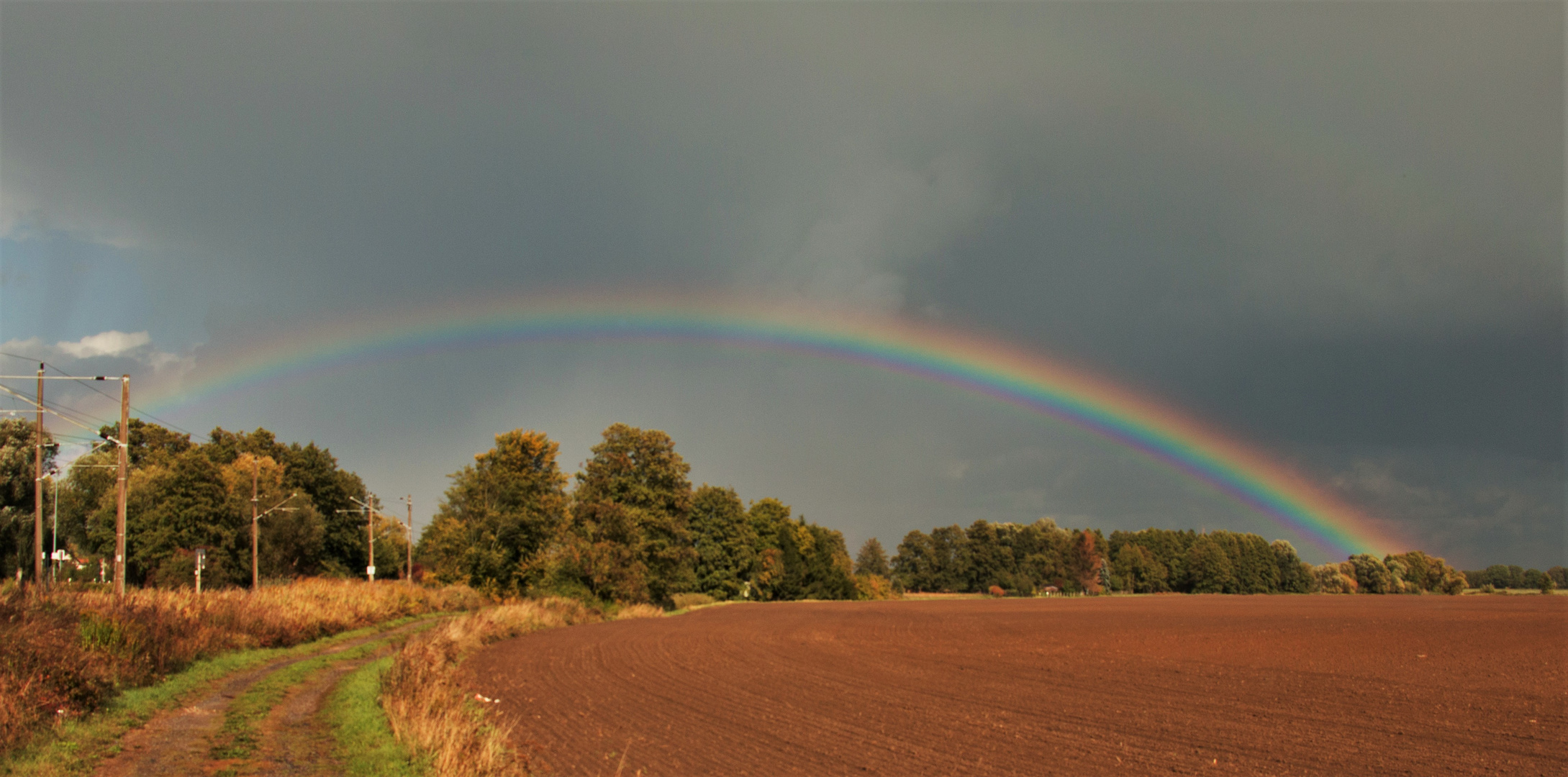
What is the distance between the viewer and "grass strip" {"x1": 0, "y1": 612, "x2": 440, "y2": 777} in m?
9.99

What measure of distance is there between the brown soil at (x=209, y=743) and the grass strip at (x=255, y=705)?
139 millimetres

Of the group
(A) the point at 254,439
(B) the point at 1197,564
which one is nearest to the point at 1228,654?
(A) the point at 254,439

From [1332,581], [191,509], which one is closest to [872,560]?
[1332,581]

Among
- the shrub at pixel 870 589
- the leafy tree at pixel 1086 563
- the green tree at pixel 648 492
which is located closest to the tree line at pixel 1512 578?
the leafy tree at pixel 1086 563

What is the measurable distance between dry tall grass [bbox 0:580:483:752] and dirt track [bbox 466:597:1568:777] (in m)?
6.57

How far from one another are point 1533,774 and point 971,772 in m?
8.14

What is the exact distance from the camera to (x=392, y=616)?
43.2 m

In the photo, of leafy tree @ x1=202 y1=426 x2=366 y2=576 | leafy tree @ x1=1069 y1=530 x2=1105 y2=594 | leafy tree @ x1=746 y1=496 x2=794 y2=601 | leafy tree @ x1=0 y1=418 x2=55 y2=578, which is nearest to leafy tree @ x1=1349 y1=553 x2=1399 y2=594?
leafy tree @ x1=1069 y1=530 x2=1105 y2=594

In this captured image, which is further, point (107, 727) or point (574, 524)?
point (574, 524)

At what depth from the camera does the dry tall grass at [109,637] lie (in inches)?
476

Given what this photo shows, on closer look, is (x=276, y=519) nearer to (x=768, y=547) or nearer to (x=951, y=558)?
(x=768, y=547)

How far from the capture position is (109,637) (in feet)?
55.2

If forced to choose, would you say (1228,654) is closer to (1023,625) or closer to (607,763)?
(1023,625)

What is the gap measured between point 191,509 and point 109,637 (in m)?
43.9
